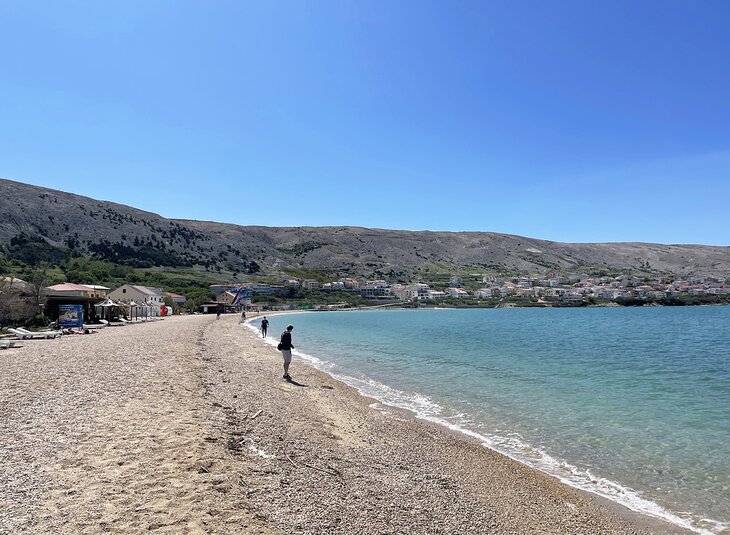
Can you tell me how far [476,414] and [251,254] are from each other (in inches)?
7314

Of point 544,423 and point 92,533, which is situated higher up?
point 92,533

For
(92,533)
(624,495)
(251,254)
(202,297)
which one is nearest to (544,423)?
(624,495)

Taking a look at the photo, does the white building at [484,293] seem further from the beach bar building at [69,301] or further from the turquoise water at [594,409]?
the turquoise water at [594,409]

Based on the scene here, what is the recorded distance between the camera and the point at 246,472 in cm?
649

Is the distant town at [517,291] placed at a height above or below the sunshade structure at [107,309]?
below

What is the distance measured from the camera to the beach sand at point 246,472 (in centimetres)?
511

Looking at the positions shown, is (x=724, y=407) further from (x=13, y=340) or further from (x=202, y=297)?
(x=202, y=297)

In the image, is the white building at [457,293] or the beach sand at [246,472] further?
the white building at [457,293]

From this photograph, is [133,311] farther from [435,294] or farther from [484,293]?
[484,293]

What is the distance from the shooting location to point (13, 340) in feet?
73.2

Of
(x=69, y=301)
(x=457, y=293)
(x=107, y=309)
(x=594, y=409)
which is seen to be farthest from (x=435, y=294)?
(x=594, y=409)

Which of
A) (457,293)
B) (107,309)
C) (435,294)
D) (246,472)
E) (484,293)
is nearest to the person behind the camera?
(246,472)

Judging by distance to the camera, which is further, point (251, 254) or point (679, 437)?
point (251, 254)

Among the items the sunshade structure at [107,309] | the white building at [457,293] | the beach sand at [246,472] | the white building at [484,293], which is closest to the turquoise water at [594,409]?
the beach sand at [246,472]
